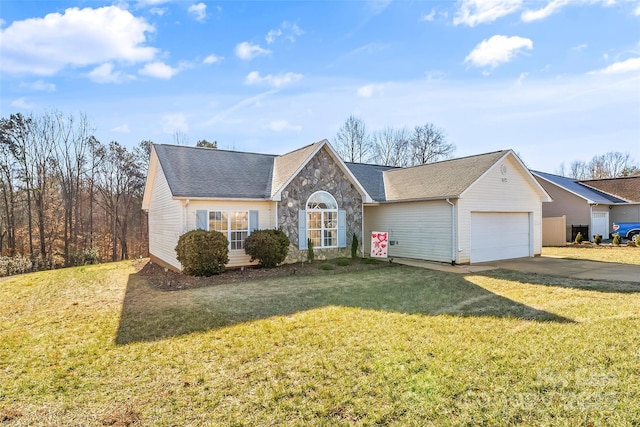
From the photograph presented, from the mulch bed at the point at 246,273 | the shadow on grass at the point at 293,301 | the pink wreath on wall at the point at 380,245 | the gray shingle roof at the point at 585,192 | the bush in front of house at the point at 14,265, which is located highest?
the gray shingle roof at the point at 585,192

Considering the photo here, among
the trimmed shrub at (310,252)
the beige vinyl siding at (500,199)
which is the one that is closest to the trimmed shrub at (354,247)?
the trimmed shrub at (310,252)

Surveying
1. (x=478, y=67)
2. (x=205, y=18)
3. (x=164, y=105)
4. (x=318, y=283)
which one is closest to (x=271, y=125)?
(x=164, y=105)

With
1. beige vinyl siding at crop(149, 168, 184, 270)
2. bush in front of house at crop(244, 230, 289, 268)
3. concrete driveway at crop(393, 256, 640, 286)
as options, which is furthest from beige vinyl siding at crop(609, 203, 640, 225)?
beige vinyl siding at crop(149, 168, 184, 270)

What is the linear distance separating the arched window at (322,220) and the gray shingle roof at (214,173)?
Answer: 2052 mm

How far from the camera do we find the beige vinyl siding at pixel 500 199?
14.0 meters

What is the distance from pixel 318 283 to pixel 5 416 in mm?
7707

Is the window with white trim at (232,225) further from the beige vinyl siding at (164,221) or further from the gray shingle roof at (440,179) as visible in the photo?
the gray shingle roof at (440,179)

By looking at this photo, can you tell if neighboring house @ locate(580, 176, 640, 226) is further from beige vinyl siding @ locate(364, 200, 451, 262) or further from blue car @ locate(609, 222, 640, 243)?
beige vinyl siding @ locate(364, 200, 451, 262)

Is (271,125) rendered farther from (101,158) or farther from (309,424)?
(309,424)

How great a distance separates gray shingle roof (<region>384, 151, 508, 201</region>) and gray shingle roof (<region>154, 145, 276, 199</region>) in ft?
20.8

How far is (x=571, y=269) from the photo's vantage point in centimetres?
1216

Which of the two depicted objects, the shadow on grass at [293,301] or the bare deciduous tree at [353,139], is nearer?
the shadow on grass at [293,301]

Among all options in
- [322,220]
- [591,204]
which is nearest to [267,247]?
[322,220]

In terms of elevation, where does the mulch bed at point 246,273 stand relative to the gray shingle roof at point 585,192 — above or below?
below
